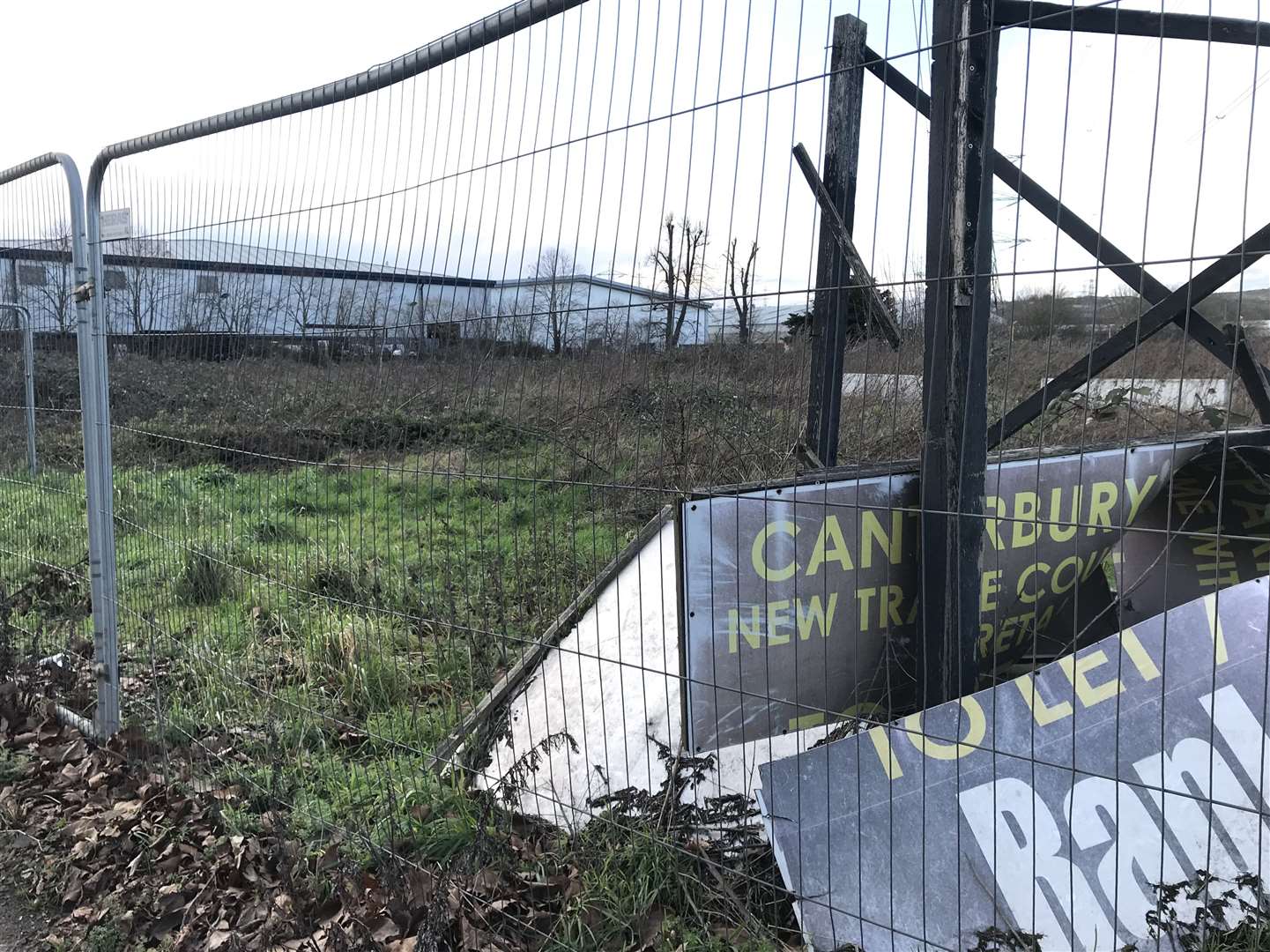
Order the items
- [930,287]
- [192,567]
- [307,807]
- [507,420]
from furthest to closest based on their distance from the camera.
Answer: [192,567]
[307,807]
[507,420]
[930,287]

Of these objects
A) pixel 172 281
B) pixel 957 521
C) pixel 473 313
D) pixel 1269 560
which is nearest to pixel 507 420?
pixel 473 313

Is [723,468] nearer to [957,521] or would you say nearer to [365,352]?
[957,521]

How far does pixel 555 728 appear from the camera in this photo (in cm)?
375

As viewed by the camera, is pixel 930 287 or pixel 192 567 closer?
pixel 930 287

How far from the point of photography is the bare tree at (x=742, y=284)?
286 cm

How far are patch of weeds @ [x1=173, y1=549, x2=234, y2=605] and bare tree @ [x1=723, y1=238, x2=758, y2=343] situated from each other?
92.4 inches

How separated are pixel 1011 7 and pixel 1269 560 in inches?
95.1

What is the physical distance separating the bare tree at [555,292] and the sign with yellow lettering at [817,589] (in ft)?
2.23

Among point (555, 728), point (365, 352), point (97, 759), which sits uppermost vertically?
point (365, 352)

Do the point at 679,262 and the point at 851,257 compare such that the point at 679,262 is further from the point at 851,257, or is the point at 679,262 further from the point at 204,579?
the point at 204,579

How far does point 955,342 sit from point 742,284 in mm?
667

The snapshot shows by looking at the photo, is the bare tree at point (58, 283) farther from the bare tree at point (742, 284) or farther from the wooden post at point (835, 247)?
the wooden post at point (835, 247)

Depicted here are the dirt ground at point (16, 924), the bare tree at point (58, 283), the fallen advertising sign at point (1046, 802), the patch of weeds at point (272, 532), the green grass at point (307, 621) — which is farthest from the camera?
the bare tree at point (58, 283)

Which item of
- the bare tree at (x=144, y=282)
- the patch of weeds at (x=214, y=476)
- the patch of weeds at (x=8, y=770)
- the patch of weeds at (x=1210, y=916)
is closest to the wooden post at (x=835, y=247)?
the patch of weeds at (x=1210, y=916)
